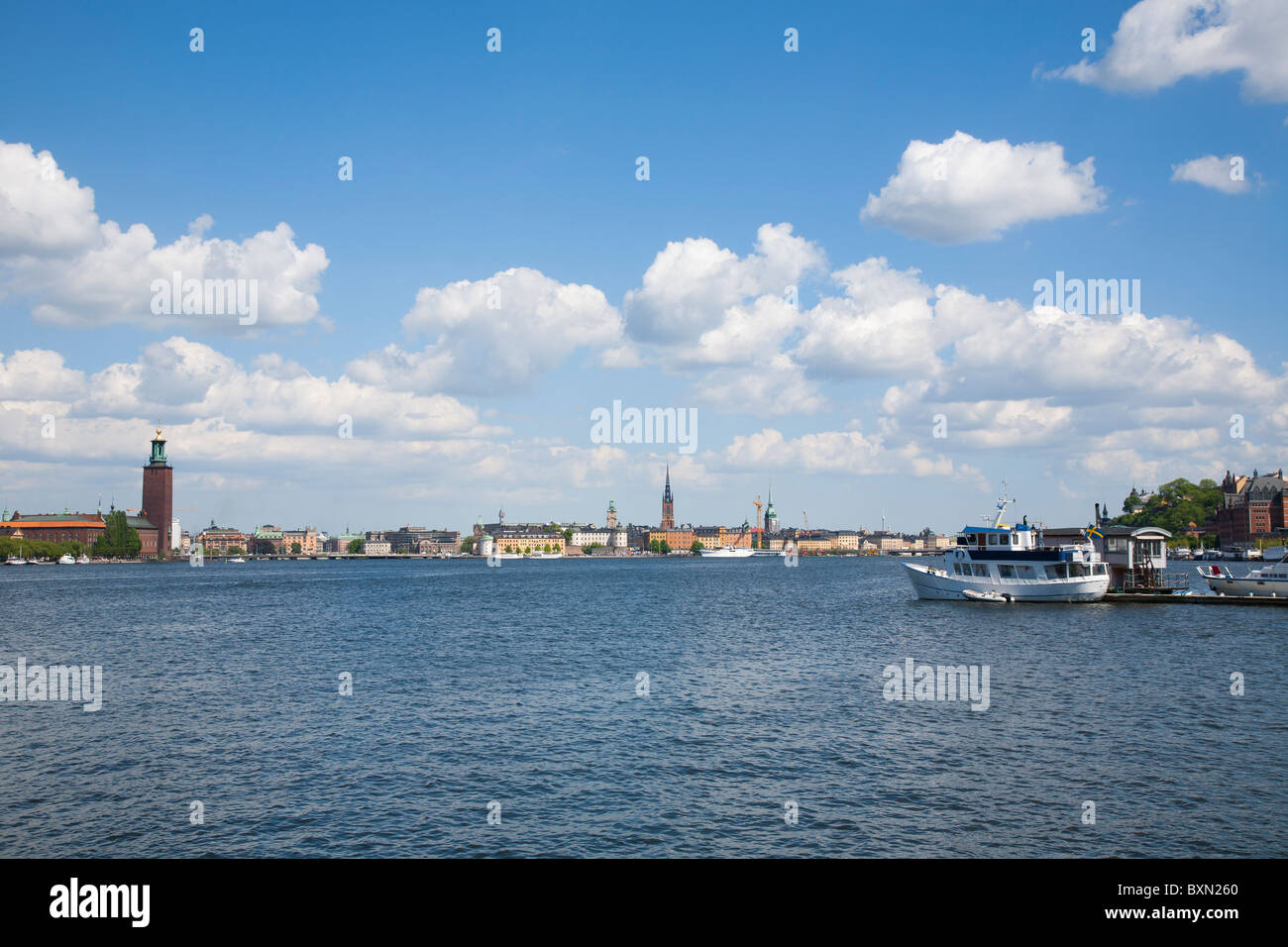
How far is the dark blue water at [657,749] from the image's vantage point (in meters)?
19.4

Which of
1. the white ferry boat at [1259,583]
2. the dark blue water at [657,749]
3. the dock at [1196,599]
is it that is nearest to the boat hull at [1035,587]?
the dock at [1196,599]

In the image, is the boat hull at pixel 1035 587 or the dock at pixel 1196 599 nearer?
the dock at pixel 1196 599

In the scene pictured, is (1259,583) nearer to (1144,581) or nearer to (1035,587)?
(1144,581)

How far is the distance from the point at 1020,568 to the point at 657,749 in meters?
58.6

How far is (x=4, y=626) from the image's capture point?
71000 millimetres

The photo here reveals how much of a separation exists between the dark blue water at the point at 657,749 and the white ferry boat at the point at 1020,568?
57.3 feet

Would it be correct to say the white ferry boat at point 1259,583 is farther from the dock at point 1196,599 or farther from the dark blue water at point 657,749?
the dark blue water at point 657,749

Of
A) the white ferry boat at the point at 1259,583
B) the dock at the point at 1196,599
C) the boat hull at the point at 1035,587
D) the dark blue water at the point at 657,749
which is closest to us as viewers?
the dark blue water at the point at 657,749

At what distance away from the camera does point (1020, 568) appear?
7600cm

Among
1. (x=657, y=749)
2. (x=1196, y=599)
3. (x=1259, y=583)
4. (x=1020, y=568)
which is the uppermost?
(x=1020, y=568)

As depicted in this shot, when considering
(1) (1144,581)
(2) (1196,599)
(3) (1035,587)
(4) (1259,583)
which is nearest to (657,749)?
(3) (1035,587)

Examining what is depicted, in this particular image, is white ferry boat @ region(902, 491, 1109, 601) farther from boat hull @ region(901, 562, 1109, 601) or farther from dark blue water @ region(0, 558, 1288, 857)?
dark blue water @ region(0, 558, 1288, 857)

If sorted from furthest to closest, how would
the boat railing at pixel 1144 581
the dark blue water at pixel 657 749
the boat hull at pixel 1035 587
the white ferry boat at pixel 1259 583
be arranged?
1. the boat railing at pixel 1144 581
2. the white ferry boat at pixel 1259 583
3. the boat hull at pixel 1035 587
4. the dark blue water at pixel 657 749
